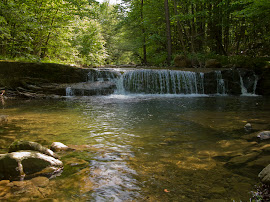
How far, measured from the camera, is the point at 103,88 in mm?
12938

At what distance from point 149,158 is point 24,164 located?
71.2 inches

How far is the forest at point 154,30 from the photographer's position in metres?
13.5

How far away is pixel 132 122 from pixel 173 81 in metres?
8.68

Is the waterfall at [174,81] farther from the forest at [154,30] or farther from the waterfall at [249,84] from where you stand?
the forest at [154,30]

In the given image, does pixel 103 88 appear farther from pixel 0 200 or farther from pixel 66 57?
pixel 0 200

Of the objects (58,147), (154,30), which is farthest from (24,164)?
(154,30)

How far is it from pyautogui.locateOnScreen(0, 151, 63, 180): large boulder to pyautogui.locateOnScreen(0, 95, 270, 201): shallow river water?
25cm

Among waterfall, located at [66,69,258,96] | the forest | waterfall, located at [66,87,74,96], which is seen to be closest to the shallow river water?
waterfall, located at [66,87,74,96]

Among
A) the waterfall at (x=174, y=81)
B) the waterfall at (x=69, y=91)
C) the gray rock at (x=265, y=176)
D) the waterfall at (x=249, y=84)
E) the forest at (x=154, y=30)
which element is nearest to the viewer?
the gray rock at (x=265, y=176)

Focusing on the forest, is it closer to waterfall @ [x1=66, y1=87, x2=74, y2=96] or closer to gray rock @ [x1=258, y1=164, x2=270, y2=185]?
waterfall @ [x1=66, y1=87, x2=74, y2=96]

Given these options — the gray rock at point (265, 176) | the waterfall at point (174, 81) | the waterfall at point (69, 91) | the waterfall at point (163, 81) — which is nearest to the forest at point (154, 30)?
the waterfall at point (174, 81)

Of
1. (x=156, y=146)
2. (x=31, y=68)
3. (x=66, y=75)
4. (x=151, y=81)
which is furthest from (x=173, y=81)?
(x=156, y=146)

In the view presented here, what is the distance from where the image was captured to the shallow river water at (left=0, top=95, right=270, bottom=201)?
2.45 metres

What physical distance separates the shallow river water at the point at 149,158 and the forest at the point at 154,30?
825cm
